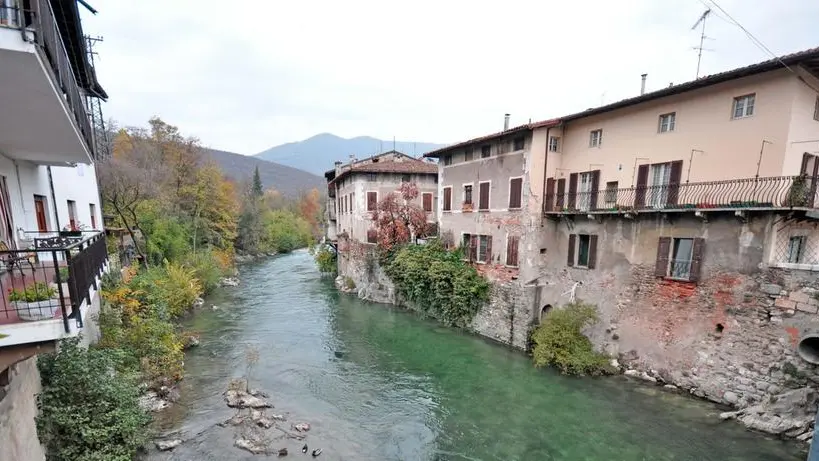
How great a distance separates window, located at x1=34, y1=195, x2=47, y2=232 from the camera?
357 inches

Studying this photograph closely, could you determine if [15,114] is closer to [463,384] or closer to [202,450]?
→ [202,450]

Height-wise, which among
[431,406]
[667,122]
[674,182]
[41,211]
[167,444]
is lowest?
[431,406]

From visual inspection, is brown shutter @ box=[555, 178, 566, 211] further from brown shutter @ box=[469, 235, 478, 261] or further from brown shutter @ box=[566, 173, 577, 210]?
brown shutter @ box=[469, 235, 478, 261]

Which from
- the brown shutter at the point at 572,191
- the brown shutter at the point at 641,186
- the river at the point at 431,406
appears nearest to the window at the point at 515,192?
the brown shutter at the point at 572,191

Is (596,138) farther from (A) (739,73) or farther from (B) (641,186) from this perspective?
(A) (739,73)

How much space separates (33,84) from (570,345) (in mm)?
16361

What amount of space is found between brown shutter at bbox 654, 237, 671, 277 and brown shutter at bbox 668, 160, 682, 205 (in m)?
1.41

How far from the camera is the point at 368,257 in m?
25.4

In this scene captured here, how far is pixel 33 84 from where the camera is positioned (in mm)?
3912

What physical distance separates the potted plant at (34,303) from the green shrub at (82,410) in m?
3.84

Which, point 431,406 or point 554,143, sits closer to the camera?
point 431,406

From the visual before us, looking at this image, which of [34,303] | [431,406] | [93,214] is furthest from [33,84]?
[93,214]

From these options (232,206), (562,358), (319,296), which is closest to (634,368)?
(562,358)

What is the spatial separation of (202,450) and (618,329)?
1483 centimetres
